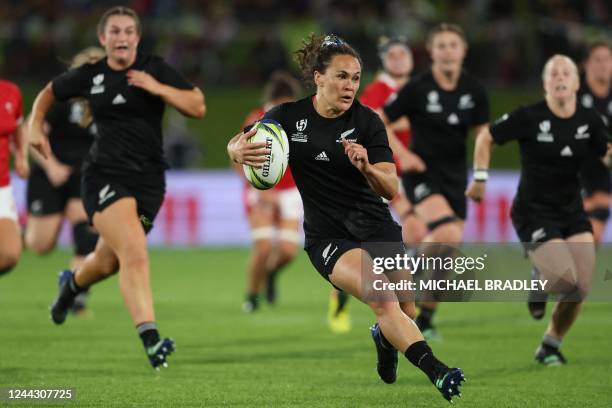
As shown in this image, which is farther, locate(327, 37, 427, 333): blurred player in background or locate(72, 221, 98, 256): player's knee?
locate(72, 221, 98, 256): player's knee

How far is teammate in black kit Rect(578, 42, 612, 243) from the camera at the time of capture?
469 inches

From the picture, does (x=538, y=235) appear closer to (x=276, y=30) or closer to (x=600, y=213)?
(x=600, y=213)

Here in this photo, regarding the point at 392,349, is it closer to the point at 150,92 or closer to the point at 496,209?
the point at 150,92

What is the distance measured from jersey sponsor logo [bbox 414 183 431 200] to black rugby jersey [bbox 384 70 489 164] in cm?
24

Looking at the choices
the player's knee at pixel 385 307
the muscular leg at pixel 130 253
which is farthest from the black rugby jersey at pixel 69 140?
the player's knee at pixel 385 307

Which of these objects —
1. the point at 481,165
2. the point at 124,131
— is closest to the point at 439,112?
the point at 481,165

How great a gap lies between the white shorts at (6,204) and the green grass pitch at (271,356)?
1.09 metres

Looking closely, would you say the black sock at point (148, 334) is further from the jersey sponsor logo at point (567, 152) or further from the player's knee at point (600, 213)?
the player's knee at point (600, 213)

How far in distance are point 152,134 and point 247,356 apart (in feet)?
6.27

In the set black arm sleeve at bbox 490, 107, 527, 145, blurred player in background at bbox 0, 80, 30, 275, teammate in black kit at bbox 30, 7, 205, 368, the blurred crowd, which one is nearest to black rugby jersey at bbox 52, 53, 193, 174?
teammate in black kit at bbox 30, 7, 205, 368

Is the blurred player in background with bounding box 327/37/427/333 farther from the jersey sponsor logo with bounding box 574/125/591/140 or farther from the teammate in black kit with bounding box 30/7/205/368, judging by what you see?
the teammate in black kit with bounding box 30/7/205/368

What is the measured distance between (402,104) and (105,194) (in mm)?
3204

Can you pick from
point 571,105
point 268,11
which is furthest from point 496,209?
point 571,105

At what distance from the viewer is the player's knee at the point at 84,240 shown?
12.3 m
